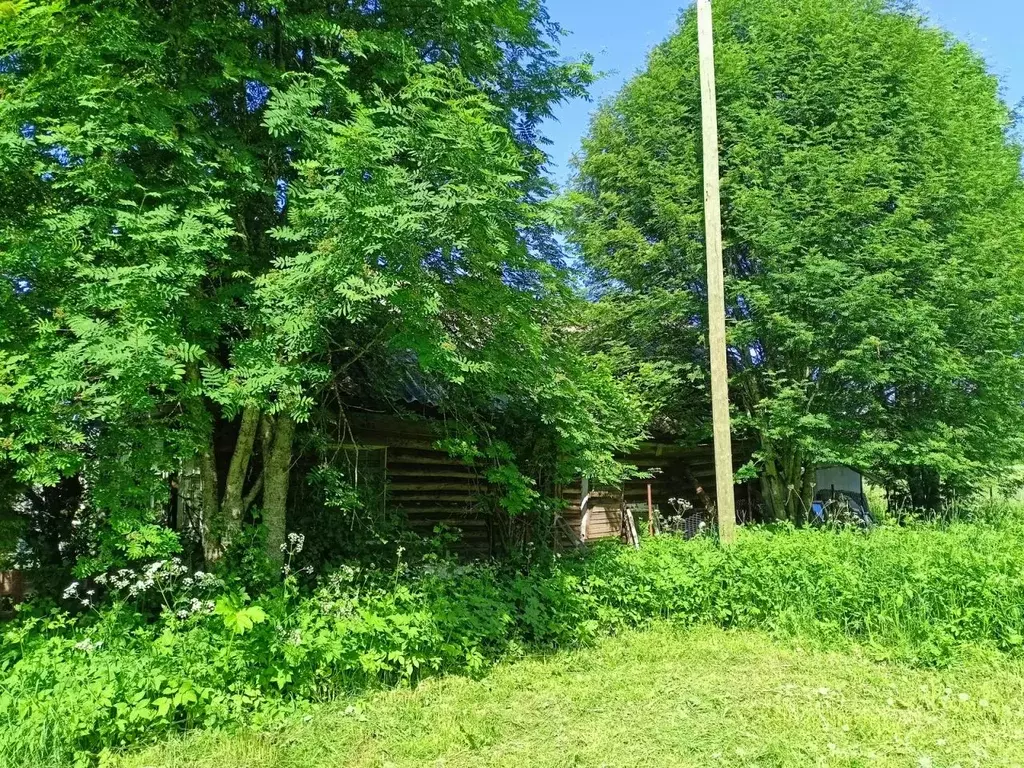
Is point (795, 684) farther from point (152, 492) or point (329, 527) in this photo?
point (152, 492)

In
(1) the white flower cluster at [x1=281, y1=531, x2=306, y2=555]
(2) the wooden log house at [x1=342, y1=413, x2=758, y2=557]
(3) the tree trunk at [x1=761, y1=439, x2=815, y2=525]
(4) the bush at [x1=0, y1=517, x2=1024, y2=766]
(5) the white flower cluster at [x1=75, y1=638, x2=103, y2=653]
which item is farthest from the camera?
(3) the tree trunk at [x1=761, y1=439, x2=815, y2=525]

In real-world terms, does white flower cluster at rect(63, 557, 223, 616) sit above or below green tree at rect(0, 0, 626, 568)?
below

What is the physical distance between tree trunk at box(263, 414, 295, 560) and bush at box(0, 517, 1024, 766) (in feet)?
2.00

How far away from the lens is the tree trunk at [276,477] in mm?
6039

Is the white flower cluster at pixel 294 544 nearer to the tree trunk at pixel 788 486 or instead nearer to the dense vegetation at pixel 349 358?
the dense vegetation at pixel 349 358

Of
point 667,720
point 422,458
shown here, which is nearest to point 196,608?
point 667,720

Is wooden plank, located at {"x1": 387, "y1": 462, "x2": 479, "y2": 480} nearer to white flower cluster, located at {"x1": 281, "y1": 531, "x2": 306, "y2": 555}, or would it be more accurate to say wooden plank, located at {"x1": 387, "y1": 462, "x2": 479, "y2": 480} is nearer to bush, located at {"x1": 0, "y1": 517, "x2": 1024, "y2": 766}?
bush, located at {"x1": 0, "y1": 517, "x2": 1024, "y2": 766}

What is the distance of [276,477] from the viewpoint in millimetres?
6086

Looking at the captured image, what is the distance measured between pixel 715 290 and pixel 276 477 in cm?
567

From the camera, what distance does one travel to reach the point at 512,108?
22.6ft

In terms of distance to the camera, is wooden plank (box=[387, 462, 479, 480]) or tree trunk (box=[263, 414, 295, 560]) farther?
wooden plank (box=[387, 462, 479, 480])

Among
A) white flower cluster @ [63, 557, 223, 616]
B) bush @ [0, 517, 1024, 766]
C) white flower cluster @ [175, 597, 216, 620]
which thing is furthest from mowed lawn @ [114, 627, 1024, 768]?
white flower cluster @ [63, 557, 223, 616]

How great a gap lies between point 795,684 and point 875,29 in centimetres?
1042

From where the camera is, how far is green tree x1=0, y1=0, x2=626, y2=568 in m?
4.27
